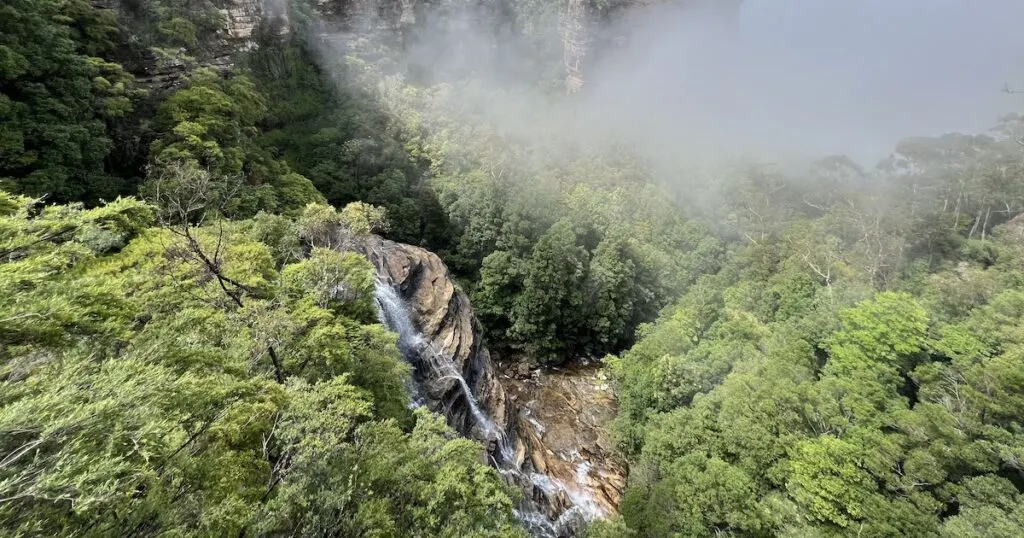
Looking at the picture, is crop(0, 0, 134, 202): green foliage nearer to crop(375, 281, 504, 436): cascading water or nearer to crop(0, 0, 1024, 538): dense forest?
crop(0, 0, 1024, 538): dense forest

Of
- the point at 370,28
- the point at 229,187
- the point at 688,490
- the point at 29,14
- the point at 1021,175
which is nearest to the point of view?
the point at 688,490

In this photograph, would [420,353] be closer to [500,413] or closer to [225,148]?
[500,413]

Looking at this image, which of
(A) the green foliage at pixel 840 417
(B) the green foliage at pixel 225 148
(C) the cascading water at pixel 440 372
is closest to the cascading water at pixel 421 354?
(C) the cascading water at pixel 440 372

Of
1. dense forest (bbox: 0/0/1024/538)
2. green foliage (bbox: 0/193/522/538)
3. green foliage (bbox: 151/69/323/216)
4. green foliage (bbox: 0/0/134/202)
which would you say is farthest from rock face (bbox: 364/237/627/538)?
green foliage (bbox: 0/0/134/202)

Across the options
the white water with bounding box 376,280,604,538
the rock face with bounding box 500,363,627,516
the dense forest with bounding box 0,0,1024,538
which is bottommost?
the rock face with bounding box 500,363,627,516

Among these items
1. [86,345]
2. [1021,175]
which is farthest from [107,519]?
[1021,175]

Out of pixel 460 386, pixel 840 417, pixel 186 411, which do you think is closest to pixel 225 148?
pixel 460 386

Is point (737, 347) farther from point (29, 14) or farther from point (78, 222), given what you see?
point (29, 14)
